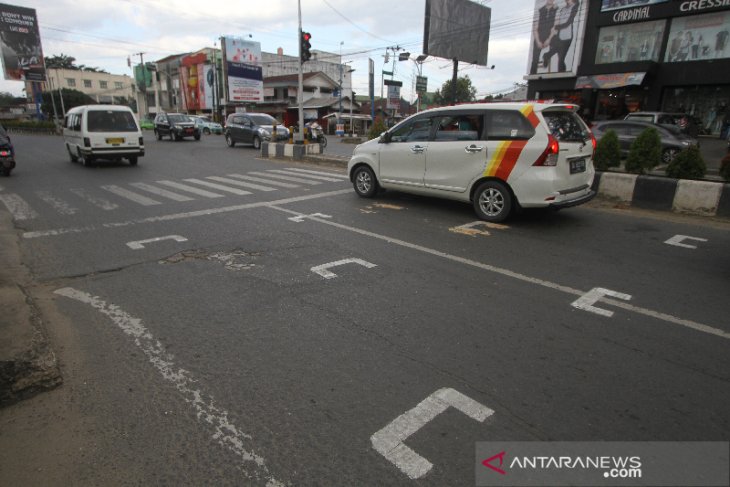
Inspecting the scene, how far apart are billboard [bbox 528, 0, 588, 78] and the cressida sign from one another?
28.4m

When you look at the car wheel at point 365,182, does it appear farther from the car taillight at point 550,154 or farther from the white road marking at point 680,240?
the white road marking at point 680,240

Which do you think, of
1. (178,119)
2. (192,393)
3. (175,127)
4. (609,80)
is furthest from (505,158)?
(178,119)

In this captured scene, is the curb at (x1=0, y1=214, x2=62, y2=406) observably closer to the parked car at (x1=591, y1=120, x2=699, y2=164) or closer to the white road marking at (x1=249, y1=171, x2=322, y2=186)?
the white road marking at (x1=249, y1=171, x2=322, y2=186)

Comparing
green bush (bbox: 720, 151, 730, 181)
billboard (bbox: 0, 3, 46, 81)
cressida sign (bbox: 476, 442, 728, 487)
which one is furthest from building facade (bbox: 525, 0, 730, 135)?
billboard (bbox: 0, 3, 46, 81)

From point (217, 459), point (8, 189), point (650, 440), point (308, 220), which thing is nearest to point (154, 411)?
point (217, 459)

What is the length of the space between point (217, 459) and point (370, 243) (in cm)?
407

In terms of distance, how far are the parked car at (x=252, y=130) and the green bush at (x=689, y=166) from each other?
1752 cm

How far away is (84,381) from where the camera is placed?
3.00 metres

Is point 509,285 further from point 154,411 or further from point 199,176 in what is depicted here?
point 199,176

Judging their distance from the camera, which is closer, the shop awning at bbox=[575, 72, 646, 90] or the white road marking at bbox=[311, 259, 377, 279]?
the white road marking at bbox=[311, 259, 377, 279]

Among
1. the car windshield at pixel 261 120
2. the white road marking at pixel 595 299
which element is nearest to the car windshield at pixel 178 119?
the car windshield at pixel 261 120

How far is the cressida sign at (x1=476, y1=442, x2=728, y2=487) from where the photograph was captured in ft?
7.23

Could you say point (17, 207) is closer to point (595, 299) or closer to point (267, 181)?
point (267, 181)

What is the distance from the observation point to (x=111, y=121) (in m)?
14.1
